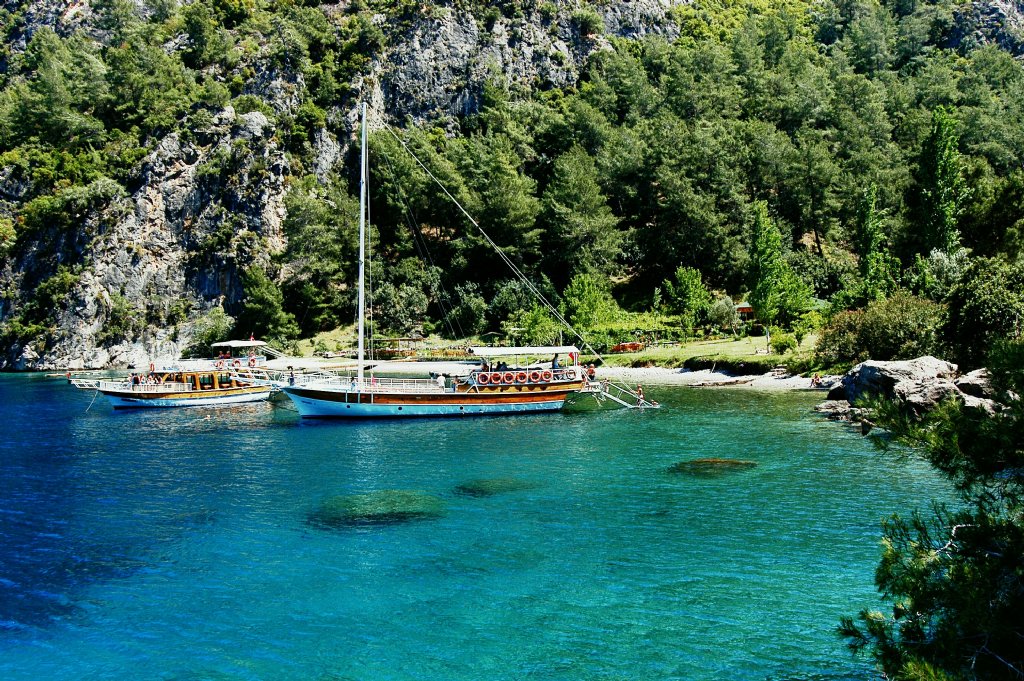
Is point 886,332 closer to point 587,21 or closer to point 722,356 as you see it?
point 722,356

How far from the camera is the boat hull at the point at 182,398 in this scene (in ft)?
→ 202

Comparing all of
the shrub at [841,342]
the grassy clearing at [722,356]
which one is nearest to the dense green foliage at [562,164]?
the grassy clearing at [722,356]

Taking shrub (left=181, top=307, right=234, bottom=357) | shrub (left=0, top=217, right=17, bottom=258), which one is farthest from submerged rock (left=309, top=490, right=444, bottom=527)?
shrub (left=0, top=217, right=17, bottom=258)

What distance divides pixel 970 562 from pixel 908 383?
33.0m

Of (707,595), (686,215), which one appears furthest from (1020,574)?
(686,215)

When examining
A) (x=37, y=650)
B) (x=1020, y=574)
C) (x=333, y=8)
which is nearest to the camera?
(x=1020, y=574)

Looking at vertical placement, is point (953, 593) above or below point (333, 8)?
below

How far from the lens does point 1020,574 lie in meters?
7.41

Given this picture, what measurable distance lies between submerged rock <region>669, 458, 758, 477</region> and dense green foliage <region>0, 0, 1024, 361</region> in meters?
43.8

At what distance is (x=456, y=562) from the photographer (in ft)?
68.3

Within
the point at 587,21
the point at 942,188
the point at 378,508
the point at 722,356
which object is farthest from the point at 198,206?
the point at 942,188

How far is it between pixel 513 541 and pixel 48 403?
59.2m

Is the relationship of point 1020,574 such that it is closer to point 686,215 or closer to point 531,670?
point 531,670

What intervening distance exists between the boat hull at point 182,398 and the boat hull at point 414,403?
659 inches
